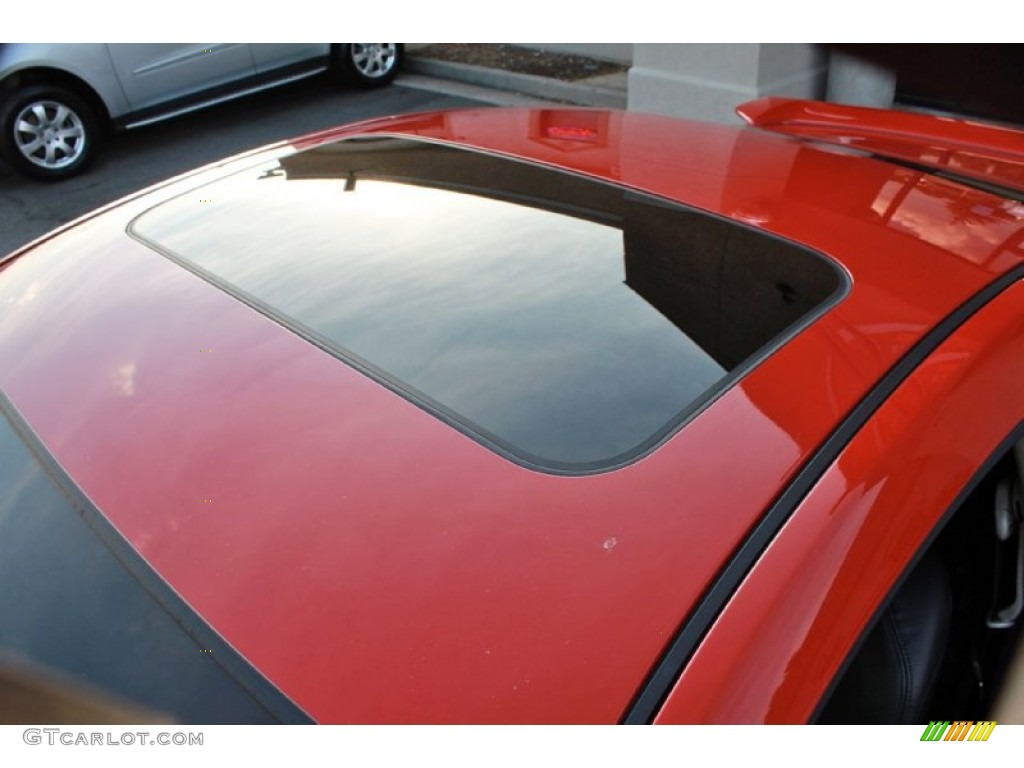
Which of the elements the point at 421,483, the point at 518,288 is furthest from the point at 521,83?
the point at 421,483

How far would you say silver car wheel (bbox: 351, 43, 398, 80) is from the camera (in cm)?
761

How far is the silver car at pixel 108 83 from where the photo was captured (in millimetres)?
6215

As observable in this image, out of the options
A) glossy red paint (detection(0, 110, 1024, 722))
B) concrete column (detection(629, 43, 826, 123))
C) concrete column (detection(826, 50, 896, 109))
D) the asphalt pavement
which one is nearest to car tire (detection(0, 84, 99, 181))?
the asphalt pavement

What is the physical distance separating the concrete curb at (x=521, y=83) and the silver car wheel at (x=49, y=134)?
3.14 meters

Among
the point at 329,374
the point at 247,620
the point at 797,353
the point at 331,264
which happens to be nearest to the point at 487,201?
the point at 331,264

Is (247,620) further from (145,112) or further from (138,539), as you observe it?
(145,112)

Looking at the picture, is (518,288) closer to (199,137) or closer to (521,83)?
(521,83)

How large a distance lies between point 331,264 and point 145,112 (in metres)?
6.16

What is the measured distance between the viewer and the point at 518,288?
147 cm

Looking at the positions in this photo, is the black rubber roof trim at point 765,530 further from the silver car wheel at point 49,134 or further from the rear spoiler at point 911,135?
the silver car wheel at point 49,134

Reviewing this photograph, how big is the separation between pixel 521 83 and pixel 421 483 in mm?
6522

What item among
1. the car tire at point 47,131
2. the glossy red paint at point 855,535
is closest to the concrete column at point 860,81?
the glossy red paint at point 855,535

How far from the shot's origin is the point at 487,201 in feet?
5.70

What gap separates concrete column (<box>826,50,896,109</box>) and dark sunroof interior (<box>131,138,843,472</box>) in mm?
3959
